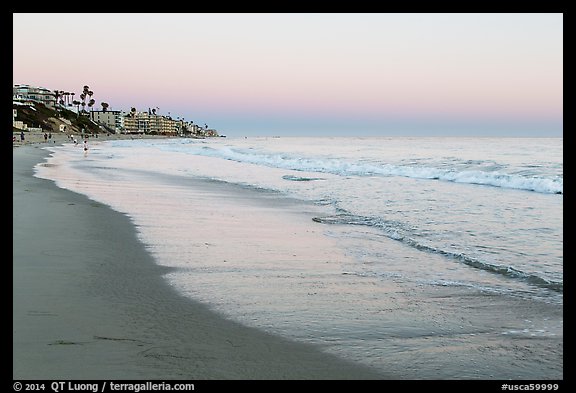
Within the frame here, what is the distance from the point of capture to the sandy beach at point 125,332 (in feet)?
10.6

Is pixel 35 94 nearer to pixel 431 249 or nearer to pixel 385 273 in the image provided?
pixel 431 249

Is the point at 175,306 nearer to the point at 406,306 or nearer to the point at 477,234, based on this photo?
the point at 406,306

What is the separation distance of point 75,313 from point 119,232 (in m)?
3.85

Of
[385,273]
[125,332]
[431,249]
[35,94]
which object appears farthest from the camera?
[35,94]

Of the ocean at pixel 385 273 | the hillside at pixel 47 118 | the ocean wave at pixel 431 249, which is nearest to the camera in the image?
the ocean at pixel 385 273

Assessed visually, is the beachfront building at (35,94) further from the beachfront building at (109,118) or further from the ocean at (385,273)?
the ocean at (385,273)

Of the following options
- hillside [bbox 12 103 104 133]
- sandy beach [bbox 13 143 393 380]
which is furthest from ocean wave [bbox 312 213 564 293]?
hillside [bbox 12 103 104 133]

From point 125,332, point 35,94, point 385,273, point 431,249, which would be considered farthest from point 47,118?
point 125,332

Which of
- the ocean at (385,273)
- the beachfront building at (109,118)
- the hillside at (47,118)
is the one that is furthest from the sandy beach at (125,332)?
the beachfront building at (109,118)

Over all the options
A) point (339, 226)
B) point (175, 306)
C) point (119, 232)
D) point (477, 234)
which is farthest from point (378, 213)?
point (175, 306)

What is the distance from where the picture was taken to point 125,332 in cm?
383

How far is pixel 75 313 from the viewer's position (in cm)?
421

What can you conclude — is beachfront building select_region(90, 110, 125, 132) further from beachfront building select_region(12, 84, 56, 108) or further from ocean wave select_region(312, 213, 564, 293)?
ocean wave select_region(312, 213, 564, 293)

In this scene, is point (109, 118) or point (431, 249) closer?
point (431, 249)
